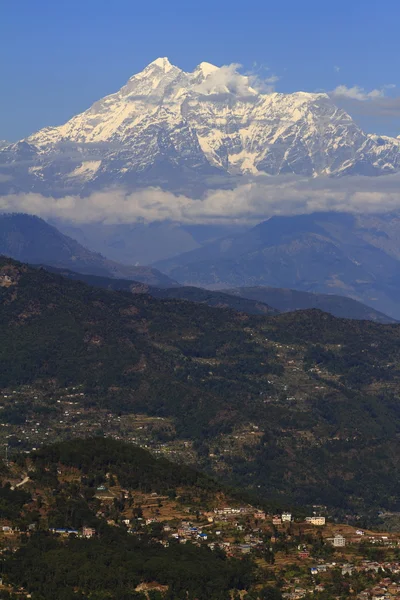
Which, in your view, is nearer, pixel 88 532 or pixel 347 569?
pixel 347 569

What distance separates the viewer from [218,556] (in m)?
190

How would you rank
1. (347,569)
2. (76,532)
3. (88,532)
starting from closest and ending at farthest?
(347,569) → (88,532) → (76,532)

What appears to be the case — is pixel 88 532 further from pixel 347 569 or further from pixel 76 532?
pixel 347 569

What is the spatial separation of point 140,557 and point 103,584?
41.0ft

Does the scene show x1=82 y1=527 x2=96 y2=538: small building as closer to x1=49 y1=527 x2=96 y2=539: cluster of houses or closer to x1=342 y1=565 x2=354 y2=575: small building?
x1=49 y1=527 x2=96 y2=539: cluster of houses

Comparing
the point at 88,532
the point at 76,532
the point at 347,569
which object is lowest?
the point at 76,532

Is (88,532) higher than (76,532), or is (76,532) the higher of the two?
(88,532)

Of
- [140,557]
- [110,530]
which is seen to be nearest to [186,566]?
[140,557]

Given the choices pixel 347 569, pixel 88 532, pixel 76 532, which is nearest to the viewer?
pixel 347 569

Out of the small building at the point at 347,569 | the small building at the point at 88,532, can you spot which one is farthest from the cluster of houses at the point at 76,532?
the small building at the point at 347,569

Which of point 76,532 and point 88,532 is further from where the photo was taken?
point 76,532

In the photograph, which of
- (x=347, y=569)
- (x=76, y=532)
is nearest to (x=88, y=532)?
(x=76, y=532)

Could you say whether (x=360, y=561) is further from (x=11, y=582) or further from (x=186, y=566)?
(x=11, y=582)

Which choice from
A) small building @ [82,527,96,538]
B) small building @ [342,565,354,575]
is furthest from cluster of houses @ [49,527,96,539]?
small building @ [342,565,354,575]
